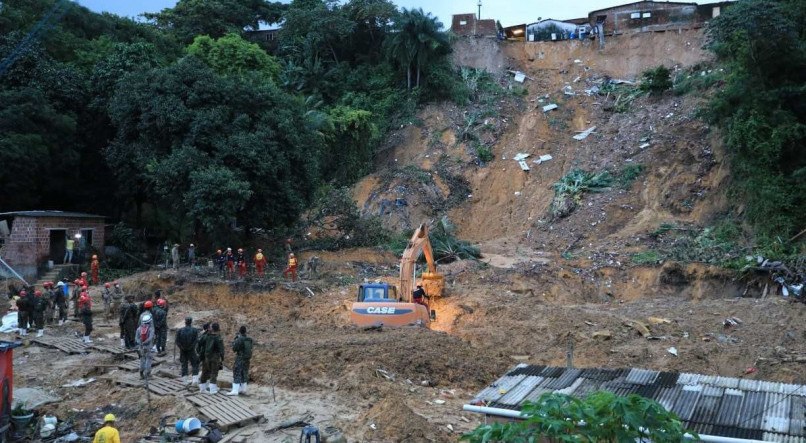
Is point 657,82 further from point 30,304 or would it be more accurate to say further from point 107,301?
point 30,304

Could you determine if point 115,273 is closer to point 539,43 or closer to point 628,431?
point 628,431

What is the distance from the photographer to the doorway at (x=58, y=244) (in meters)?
27.8

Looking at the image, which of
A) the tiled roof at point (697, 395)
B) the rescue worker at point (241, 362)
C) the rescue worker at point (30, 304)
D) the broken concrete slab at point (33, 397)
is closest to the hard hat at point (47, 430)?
the broken concrete slab at point (33, 397)

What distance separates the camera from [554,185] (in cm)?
3634

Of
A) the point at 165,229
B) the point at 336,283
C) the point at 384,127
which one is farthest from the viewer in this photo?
the point at 384,127

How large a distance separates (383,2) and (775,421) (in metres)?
40.4

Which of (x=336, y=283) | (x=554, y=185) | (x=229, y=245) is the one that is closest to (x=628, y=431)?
(x=336, y=283)

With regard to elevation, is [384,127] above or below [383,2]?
below

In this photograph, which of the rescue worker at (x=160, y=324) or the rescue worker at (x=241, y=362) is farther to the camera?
the rescue worker at (x=160, y=324)

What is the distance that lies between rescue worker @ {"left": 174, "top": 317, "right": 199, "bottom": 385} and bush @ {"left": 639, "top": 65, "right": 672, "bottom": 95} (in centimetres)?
3195

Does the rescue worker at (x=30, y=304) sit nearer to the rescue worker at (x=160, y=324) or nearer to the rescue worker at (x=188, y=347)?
the rescue worker at (x=160, y=324)

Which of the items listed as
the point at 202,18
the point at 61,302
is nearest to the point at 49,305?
the point at 61,302

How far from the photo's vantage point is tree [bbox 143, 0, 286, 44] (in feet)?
158

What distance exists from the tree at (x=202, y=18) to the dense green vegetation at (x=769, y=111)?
109 feet
